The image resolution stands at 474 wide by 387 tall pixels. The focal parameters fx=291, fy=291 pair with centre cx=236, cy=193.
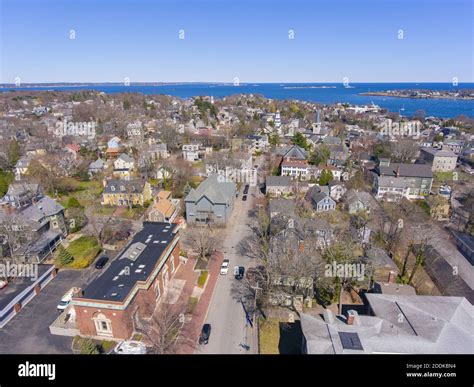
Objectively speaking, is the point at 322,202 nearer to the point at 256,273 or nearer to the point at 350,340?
the point at 256,273

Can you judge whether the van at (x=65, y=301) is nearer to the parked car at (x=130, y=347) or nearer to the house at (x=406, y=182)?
the parked car at (x=130, y=347)

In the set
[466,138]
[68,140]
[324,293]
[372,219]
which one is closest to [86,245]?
[324,293]

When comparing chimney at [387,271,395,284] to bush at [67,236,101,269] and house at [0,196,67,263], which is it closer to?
bush at [67,236,101,269]

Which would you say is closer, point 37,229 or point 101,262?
point 101,262

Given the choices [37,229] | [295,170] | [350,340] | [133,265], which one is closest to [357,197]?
[295,170]

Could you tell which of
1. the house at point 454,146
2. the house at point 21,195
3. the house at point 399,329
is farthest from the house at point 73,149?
the house at point 454,146

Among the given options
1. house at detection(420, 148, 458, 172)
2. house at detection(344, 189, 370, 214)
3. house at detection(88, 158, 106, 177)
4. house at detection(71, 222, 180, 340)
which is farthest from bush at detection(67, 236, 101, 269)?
house at detection(420, 148, 458, 172)
